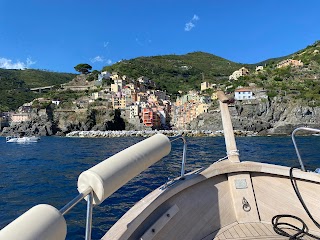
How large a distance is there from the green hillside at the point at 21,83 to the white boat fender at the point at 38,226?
121415 millimetres

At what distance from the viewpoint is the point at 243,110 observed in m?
71.8

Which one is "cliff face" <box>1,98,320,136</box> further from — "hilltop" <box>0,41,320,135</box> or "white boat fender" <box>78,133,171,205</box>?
"white boat fender" <box>78,133,171,205</box>

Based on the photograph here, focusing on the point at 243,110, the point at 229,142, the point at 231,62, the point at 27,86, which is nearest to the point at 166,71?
the point at 231,62

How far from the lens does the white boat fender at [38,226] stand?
3.83 feet

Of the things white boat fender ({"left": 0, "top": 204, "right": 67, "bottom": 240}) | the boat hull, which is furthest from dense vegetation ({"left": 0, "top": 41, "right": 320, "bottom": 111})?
white boat fender ({"left": 0, "top": 204, "right": 67, "bottom": 240})

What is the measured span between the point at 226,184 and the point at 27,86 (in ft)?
490

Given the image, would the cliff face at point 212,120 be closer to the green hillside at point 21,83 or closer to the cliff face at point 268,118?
the cliff face at point 268,118

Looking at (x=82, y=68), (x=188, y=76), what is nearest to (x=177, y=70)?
(x=188, y=76)

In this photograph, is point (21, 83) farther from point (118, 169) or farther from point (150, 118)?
point (118, 169)

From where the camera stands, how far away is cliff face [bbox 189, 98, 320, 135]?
62553 mm

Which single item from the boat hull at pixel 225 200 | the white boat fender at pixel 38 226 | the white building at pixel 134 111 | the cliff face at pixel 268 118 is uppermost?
the white building at pixel 134 111

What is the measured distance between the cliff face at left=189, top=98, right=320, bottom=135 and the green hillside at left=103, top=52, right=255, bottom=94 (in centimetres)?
6533

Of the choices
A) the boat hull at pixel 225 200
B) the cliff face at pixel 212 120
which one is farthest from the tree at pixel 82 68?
the boat hull at pixel 225 200

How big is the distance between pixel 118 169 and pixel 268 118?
7055cm
